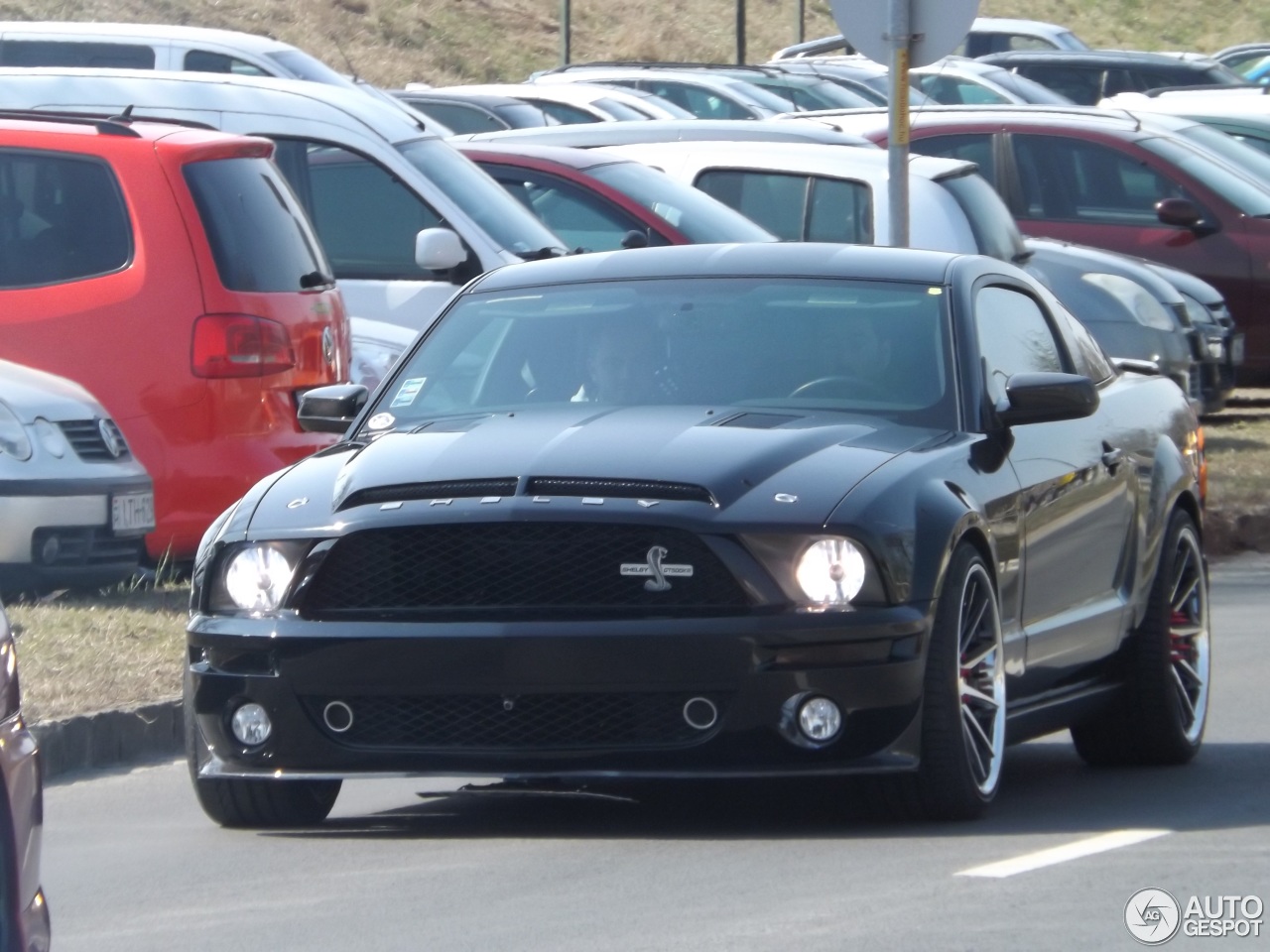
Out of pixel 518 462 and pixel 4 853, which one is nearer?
pixel 4 853

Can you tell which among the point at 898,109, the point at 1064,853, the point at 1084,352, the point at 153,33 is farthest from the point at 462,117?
the point at 1064,853

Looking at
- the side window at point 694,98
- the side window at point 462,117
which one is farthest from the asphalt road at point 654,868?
the side window at point 694,98

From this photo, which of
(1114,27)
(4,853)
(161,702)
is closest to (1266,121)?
(161,702)

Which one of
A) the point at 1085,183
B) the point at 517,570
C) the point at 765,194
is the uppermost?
the point at 517,570

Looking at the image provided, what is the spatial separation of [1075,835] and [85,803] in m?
2.73

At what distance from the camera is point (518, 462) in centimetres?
641

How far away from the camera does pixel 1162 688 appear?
309 inches

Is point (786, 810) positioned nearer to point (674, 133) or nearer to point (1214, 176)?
point (674, 133)

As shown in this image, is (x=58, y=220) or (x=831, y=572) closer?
(x=831, y=572)

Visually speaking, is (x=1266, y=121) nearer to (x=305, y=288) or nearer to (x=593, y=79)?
(x=593, y=79)

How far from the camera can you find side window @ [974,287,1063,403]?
7484mm

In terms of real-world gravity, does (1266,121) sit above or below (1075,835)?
below

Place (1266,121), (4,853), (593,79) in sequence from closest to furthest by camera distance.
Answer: (4,853) → (1266,121) → (593,79)

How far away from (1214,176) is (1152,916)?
13.3 metres
